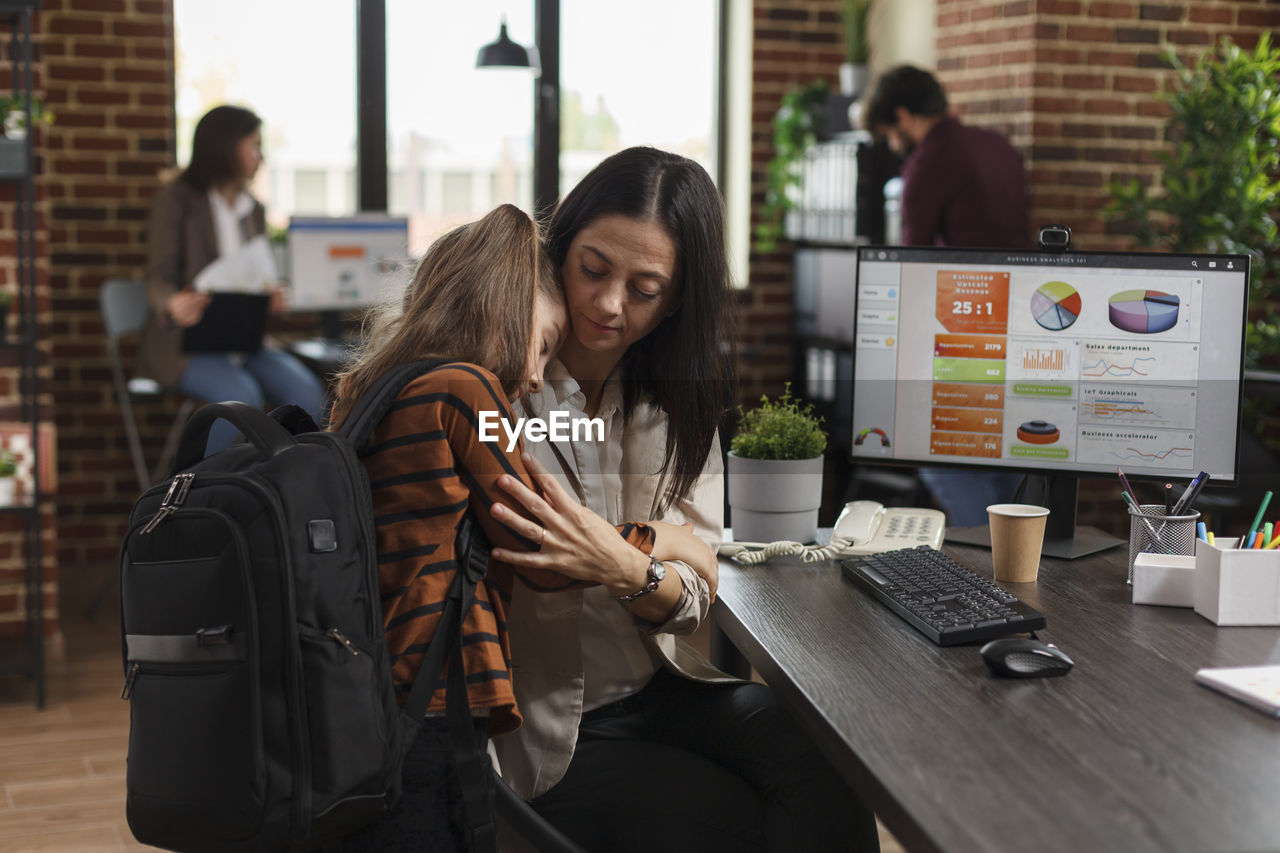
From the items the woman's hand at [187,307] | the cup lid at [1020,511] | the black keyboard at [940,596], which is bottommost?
the black keyboard at [940,596]

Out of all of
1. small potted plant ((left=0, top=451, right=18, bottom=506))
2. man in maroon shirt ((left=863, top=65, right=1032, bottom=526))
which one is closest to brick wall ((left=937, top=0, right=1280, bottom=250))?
man in maroon shirt ((left=863, top=65, right=1032, bottom=526))

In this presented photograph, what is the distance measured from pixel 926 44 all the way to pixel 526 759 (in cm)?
378

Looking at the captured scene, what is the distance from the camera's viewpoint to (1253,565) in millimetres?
1391

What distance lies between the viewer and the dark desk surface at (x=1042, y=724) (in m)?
0.92

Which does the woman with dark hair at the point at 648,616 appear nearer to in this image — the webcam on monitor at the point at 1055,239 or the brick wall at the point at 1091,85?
the webcam on monitor at the point at 1055,239

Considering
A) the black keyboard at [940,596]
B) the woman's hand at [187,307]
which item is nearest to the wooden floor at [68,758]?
the woman's hand at [187,307]

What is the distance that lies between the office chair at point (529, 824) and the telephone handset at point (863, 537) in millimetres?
545

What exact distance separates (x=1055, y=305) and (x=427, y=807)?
114 centimetres

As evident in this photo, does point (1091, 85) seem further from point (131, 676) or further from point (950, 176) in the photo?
point (131, 676)

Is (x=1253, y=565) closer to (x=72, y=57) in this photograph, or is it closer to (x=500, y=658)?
(x=500, y=658)

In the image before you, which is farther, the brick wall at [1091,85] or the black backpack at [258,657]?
the brick wall at [1091,85]

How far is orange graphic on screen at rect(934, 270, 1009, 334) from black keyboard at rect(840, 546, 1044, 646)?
0.35m

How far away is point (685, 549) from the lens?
4.85 feet

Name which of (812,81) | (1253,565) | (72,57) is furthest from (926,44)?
(1253,565)
